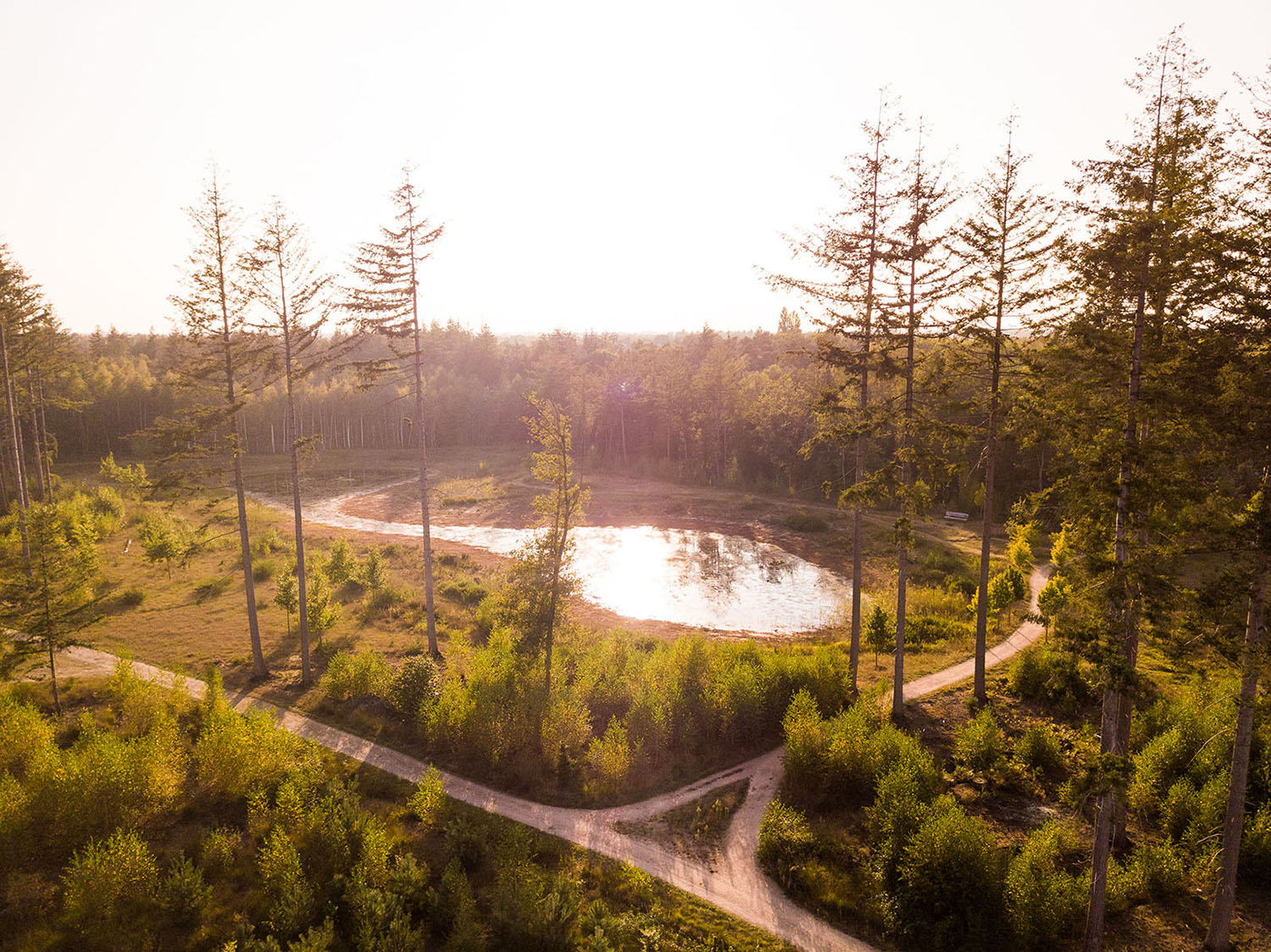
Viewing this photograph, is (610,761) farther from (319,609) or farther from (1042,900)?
(319,609)

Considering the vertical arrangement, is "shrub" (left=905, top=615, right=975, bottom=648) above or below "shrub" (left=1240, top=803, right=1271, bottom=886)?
below

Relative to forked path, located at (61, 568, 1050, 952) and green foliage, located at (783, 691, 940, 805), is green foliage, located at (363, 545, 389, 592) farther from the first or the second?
green foliage, located at (783, 691, 940, 805)

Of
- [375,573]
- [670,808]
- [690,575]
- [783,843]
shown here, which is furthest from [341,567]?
[783,843]

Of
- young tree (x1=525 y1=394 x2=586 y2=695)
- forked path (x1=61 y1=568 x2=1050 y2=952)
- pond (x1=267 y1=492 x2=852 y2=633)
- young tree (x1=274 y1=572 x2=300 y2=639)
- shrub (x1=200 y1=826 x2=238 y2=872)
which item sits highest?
young tree (x1=525 y1=394 x2=586 y2=695)

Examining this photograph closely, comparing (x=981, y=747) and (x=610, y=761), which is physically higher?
(x=981, y=747)

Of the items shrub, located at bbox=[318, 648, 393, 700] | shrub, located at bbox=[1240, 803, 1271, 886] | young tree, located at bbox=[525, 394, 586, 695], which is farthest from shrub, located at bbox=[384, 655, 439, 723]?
shrub, located at bbox=[1240, 803, 1271, 886]

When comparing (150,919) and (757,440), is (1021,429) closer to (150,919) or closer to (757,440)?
(150,919)

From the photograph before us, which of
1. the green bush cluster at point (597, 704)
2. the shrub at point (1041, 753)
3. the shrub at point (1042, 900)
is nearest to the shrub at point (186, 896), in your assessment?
the green bush cluster at point (597, 704)
